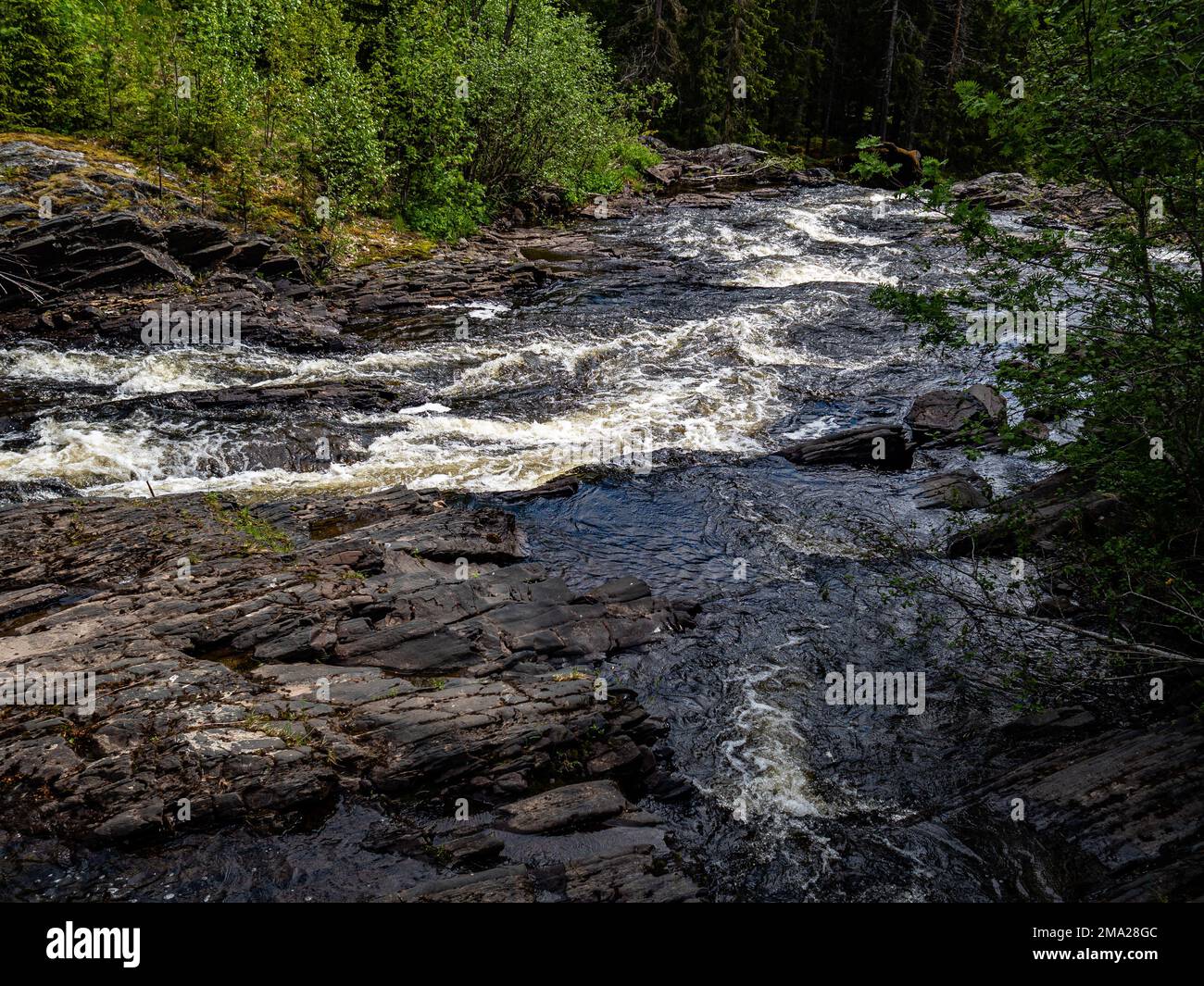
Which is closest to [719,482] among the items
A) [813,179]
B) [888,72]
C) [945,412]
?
[945,412]

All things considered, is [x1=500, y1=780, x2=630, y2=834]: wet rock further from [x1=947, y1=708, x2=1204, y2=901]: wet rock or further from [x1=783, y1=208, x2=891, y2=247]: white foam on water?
[x1=783, y1=208, x2=891, y2=247]: white foam on water

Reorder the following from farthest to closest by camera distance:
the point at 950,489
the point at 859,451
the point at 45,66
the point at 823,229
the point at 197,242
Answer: the point at 823,229 < the point at 45,66 < the point at 197,242 < the point at 859,451 < the point at 950,489

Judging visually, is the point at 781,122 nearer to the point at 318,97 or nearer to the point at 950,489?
the point at 318,97

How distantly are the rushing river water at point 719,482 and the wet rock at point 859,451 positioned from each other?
37 centimetres

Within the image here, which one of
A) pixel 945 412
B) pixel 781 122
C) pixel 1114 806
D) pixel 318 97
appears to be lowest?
pixel 1114 806

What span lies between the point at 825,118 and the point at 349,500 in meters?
57.0

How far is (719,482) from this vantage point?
550 inches

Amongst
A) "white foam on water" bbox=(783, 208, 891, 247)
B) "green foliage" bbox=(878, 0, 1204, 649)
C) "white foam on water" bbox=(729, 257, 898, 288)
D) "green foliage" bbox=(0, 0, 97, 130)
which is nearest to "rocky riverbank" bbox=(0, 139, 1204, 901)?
"green foliage" bbox=(878, 0, 1204, 649)

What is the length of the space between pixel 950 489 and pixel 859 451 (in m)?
2.22

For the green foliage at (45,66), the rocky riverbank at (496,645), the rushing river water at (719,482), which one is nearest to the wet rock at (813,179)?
the rushing river water at (719,482)

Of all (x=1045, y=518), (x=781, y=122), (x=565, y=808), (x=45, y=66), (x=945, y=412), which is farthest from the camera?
(x=781, y=122)

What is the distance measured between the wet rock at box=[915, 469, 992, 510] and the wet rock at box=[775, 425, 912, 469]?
838 mm
